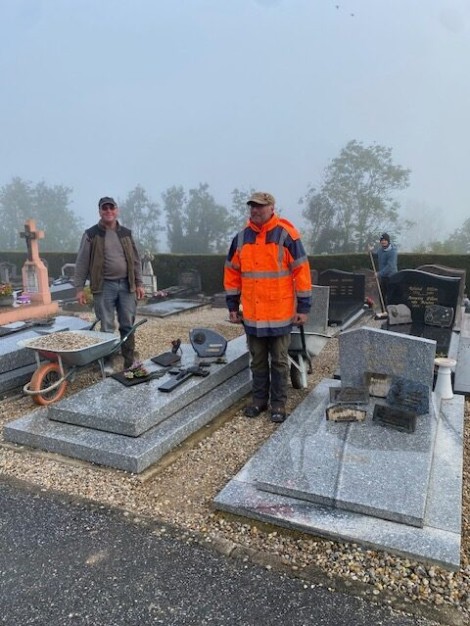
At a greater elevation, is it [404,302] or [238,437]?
[404,302]

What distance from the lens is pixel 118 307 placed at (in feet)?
17.3

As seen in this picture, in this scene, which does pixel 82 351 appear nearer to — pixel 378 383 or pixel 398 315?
pixel 378 383

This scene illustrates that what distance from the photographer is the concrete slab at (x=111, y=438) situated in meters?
3.36

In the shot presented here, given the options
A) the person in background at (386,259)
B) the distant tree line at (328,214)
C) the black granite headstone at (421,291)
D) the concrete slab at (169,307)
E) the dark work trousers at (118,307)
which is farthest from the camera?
the distant tree line at (328,214)

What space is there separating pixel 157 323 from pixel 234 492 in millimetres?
6764

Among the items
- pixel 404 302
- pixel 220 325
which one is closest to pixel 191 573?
pixel 404 302

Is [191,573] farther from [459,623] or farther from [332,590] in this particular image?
[459,623]

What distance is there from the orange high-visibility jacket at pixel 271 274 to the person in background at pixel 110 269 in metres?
1.54

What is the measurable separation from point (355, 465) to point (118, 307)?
3.17 metres

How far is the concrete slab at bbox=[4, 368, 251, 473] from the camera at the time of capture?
336 cm

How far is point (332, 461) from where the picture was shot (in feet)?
10.3

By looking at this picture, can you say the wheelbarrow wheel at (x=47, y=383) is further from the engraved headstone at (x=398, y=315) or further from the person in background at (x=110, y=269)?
the engraved headstone at (x=398, y=315)

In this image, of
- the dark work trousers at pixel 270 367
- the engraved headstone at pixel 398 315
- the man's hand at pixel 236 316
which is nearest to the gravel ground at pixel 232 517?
the dark work trousers at pixel 270 367

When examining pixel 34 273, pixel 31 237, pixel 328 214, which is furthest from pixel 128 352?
pixel 328 214
